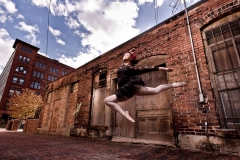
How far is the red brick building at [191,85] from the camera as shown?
11.3 ft

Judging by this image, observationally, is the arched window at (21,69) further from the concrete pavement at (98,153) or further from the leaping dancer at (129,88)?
the leaping dancer at (129,88)

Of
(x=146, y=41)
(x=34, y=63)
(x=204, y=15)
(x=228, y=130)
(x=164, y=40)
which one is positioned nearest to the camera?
(x=228, y=130)

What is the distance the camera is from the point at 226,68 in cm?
372

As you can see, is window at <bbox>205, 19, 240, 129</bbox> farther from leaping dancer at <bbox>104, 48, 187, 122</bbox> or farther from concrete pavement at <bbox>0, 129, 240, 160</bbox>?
leaping dancer at <bbox>104, 48, 187, 122</bbox>

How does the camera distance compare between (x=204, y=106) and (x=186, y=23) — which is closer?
(x=204, y=106)

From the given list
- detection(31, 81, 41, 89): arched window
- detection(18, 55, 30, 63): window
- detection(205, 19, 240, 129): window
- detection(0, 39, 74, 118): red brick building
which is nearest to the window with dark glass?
detection(0, 39, 74, 118): red brick building

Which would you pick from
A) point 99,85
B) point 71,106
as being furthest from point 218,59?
point 71,106

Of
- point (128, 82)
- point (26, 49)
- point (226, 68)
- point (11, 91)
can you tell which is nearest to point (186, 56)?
point (226, 68)

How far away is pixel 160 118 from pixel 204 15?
358 cm

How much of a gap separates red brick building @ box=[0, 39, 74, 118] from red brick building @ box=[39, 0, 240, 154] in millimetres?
37847

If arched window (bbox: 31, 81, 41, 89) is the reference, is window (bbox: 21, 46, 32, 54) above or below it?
above

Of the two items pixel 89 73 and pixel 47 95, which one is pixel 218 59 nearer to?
pixel 89 73

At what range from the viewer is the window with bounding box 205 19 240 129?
3.42 metres

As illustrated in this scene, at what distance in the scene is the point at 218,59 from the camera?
3.90 meters
